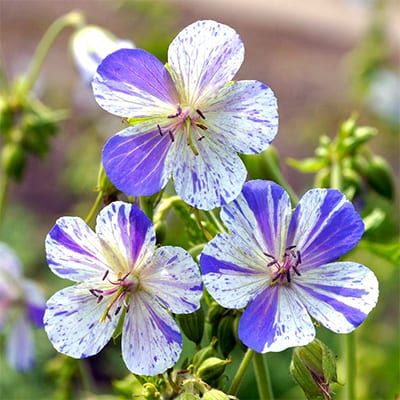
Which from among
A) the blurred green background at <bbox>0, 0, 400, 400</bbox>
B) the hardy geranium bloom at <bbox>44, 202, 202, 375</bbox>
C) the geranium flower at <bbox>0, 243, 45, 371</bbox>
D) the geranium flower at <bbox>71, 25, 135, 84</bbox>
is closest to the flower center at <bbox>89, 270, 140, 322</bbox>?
the hardy geranium bloom at <bbox>44, 202, 202, 375</bbox>

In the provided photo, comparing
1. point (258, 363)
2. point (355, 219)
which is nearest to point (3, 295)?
point (258, 363)

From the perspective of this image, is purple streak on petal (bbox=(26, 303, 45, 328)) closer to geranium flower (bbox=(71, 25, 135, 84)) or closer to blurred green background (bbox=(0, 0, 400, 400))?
blurred green background (bbox=(0, 0, 400, 400))

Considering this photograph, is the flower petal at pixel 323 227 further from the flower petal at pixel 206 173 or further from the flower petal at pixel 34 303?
the flower petal at pixel 34 303

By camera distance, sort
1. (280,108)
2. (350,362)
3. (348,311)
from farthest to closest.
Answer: (280,108)
(350,362)
(348,311)

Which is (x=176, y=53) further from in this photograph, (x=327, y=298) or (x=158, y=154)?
(x=327, y=298)

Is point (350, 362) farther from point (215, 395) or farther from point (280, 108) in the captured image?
point (280, 108)

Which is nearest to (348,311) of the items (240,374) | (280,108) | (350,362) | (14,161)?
(240,374)
